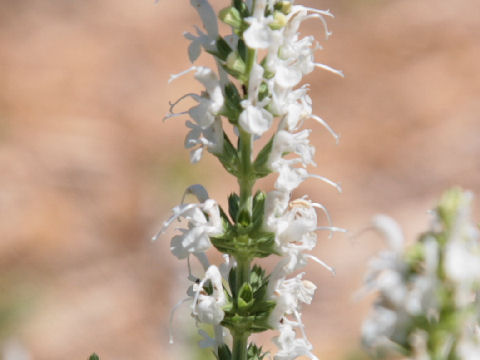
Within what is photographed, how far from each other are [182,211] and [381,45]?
13.3 metres

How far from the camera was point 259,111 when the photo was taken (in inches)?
105

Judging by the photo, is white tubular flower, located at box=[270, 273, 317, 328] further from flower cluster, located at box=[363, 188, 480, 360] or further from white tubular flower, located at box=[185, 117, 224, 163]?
flower cluster, located at box=[363, 188, 480, 360]

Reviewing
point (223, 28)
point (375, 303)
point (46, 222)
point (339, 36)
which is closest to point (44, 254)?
point (46, 222)

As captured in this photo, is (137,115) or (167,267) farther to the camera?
(137,115)

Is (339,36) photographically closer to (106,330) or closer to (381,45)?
(381,45)

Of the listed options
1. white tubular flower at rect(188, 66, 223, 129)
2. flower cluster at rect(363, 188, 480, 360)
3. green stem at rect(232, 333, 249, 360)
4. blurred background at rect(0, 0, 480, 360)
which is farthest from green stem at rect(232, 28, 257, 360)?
blurred background at rect(0, 0, 480, 360)

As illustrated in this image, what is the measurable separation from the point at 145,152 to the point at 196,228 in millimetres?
10393

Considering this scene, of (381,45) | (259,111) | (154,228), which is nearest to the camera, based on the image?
(259,111)

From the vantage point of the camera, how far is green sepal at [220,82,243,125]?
282cm

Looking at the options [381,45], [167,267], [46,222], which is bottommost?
[167,267]

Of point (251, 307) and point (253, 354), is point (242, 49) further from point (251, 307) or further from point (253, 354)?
point (253, 354)

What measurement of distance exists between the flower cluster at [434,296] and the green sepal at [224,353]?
122cm

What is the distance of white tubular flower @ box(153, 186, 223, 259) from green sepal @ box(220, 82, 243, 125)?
298mm

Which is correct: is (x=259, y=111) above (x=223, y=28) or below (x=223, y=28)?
below
